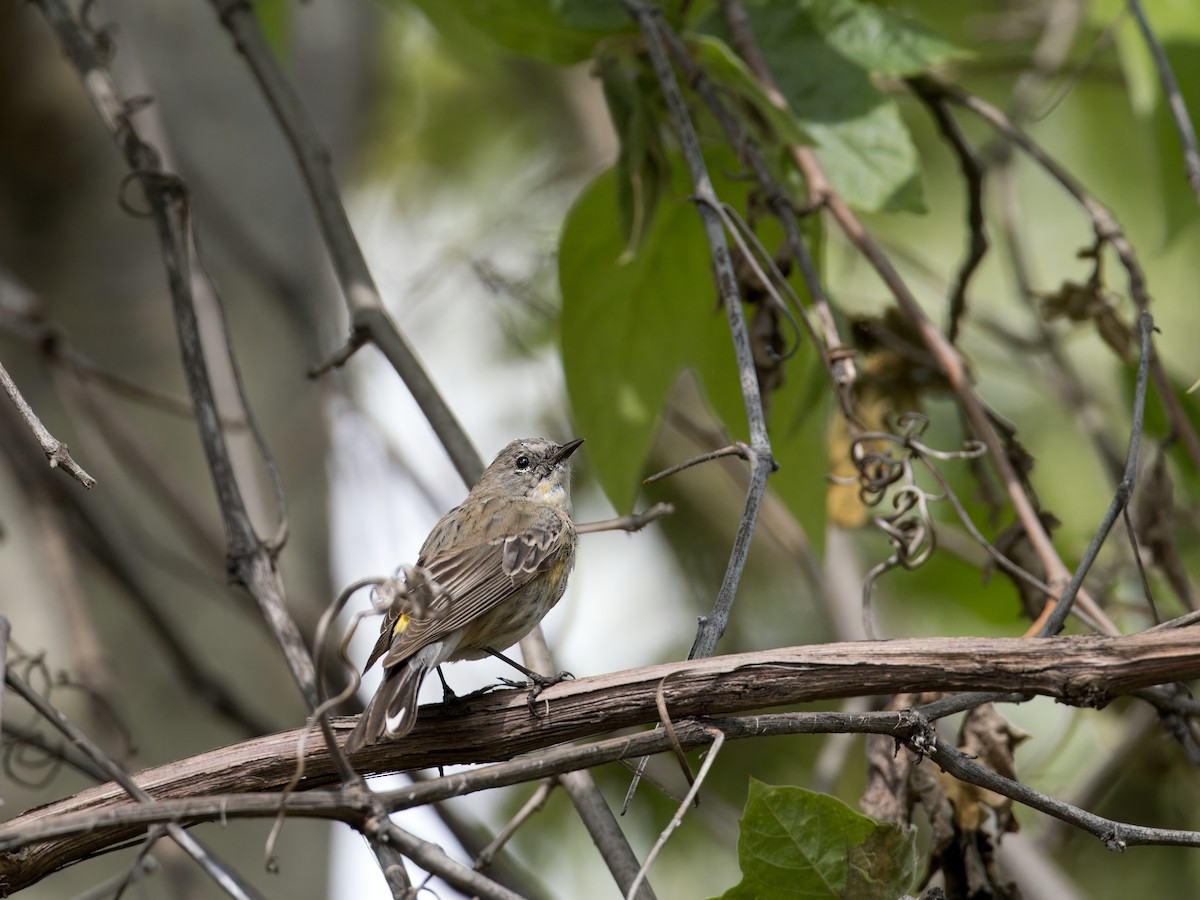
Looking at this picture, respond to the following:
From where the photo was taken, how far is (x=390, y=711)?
6.72 ft

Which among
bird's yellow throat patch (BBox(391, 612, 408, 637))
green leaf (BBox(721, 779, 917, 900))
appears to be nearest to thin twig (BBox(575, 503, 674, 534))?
bird's yellow throat patch (BBox(391, 612, 408, 637))

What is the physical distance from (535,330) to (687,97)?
8.57 feet

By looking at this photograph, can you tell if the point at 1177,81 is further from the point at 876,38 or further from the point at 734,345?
the point at 734,345

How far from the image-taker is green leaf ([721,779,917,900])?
1.77 m

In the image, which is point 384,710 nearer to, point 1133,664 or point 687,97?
point 1133,664

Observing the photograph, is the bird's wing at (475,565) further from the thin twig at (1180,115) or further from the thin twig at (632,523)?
the thin twig at (1180,115)

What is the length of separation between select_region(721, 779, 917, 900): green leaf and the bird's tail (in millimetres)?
593

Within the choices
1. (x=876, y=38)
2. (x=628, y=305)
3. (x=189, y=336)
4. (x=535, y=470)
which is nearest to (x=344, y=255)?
(x=189, y=336)

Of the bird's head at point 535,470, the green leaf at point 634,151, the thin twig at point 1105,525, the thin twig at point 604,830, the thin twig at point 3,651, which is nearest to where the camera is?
the thin twig at point 3,651

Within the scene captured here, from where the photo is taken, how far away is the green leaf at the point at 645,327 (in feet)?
9.71

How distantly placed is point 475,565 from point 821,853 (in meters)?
1.30

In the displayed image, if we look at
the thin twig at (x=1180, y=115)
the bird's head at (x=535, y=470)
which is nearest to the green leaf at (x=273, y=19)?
the bird's head at (x=535, y=470)

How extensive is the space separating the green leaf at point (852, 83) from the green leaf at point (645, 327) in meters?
0.26

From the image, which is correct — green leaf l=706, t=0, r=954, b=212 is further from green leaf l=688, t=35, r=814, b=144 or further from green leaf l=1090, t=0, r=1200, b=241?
green leaf l=1090, t=0, r=1200, b=241
